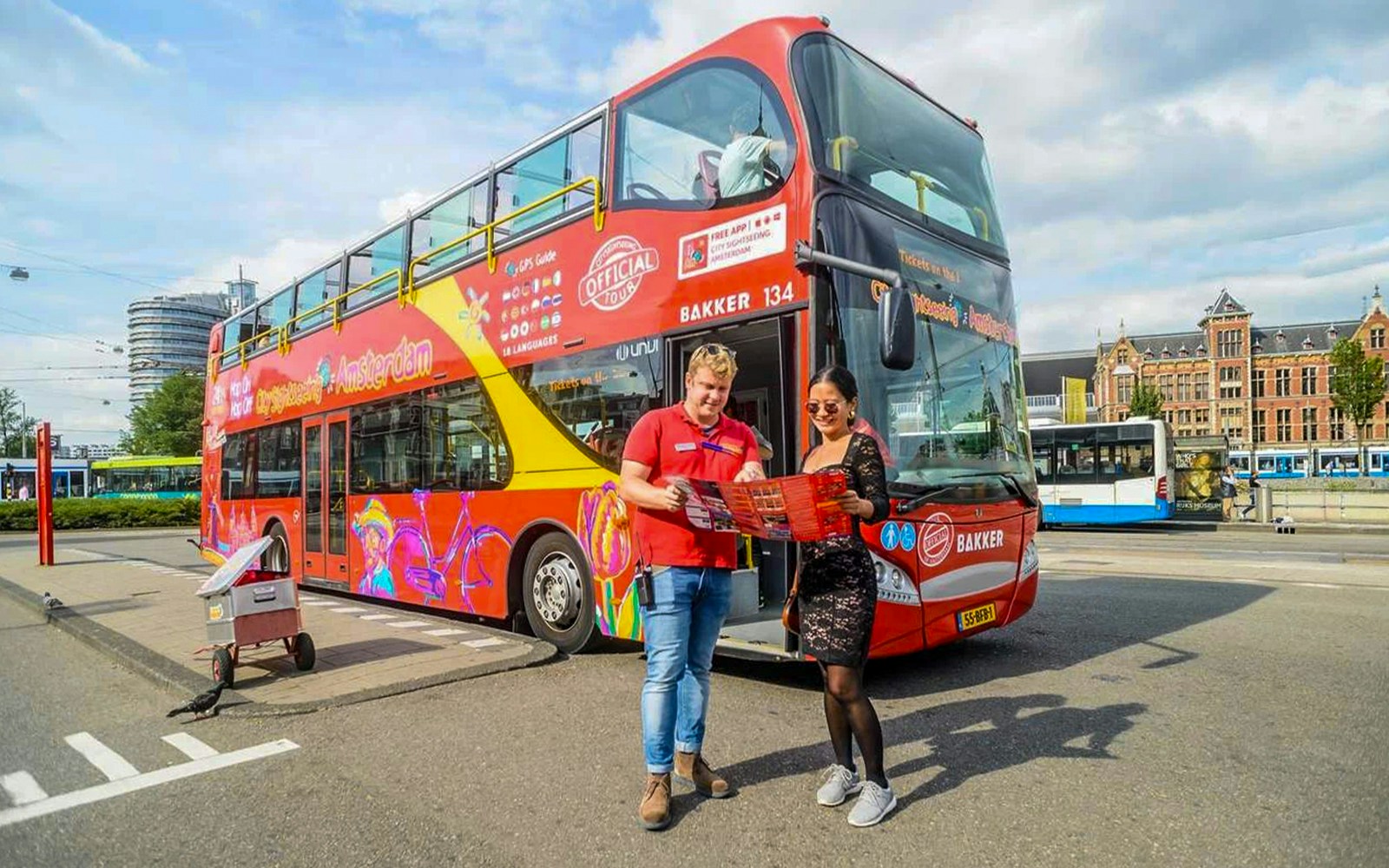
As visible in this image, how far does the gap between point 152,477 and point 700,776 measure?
50.0 metres

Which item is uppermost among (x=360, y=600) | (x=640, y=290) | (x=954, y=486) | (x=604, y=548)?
(x=640, y=290)

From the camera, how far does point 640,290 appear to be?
20.3ft

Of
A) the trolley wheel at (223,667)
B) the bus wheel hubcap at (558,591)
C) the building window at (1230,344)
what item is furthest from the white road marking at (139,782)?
the building window at (1230,344)

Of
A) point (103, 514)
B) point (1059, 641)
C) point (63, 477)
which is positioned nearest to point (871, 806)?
point (1059, 641)

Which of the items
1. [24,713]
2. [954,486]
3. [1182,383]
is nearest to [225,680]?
[24,713]

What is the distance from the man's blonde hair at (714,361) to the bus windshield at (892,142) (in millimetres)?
2178

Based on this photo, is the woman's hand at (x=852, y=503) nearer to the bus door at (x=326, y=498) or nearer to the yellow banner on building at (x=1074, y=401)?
the bus door at (x=326, y=498)

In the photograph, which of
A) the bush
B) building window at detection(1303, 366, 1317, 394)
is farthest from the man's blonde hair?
building window at detection(1303, 366, 1317, 394)

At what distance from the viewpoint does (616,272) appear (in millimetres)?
6430

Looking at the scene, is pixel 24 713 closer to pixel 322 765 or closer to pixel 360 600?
pixel 322 765

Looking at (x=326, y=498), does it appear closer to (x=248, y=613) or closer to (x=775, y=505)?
(x=248, y=613)

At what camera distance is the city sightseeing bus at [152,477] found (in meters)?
44.2

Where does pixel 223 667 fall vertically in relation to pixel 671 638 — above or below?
below

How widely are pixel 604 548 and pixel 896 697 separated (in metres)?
2.22
